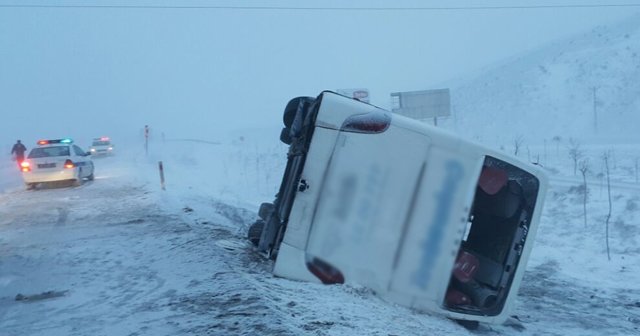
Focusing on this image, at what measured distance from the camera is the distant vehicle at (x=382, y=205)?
532 centimetres

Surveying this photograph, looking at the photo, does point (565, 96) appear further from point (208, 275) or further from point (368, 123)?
point (208, 275)

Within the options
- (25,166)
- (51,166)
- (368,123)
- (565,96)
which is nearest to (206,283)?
(368,123)

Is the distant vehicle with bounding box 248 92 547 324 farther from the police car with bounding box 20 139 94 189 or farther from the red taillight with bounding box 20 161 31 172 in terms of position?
the red taillight with bounding box 20 161 31 172

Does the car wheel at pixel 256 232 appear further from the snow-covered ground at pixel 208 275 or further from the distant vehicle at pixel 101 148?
the distant vehicle at pixel 101 148

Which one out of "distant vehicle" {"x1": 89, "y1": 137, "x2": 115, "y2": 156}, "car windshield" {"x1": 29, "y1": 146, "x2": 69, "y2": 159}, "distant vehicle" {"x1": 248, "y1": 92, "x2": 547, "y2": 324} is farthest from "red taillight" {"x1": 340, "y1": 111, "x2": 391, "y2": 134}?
"distant vehicle" {"x1": 89, "y1": 137, "x2": 115, "y2": 156}

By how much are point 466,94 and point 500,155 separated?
63802 millimetres

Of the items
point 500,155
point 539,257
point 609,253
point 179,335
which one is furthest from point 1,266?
point 609,253

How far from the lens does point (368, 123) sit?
547 centimetres

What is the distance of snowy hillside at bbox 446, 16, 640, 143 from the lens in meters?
47.8

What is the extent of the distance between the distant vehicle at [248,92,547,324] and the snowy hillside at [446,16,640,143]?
131ft

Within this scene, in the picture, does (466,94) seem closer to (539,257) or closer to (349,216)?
(539,257)

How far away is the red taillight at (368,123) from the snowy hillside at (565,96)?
39875 millimetres

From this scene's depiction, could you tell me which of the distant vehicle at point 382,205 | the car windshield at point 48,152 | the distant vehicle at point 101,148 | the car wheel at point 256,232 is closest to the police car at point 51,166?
the car windshield at point 48,152

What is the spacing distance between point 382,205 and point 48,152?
16579mm
